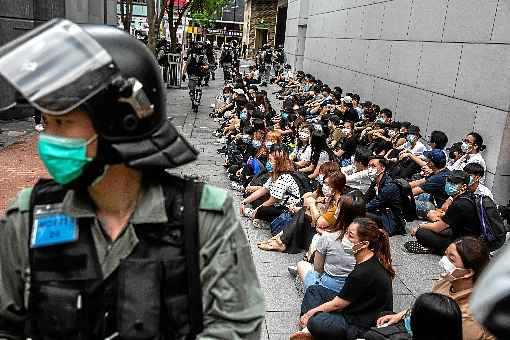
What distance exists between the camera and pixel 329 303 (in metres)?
3.93

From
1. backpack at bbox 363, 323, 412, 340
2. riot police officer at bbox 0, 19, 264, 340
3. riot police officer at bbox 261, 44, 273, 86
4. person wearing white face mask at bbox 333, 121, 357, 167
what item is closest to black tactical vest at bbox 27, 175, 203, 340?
riot police officer at bbox 0, 19, 264, 340

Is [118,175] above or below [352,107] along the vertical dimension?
above

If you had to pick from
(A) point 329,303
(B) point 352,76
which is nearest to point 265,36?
(B) point 352,76

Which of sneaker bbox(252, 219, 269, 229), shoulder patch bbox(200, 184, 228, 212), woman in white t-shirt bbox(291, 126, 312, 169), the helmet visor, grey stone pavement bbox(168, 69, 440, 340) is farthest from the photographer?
woman in white t-shirt bbox(291, 126, 312, 169)

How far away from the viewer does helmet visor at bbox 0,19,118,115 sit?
1284 millimetres

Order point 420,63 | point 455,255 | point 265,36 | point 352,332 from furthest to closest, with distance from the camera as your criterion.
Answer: point 265,36 < point 420,63 < point 352,332 < point 455,255

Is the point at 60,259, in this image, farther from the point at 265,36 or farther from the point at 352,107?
the point at 265,36

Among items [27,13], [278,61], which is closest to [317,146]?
[27,13]

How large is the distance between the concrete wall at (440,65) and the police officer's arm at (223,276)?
7059mm

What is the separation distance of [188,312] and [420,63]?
33.9 ft

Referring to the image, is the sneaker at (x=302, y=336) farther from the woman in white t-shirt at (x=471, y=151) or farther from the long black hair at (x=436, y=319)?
the woman in white t-shirt at (x=471, y=151)

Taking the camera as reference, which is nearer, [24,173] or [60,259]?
[60,259]

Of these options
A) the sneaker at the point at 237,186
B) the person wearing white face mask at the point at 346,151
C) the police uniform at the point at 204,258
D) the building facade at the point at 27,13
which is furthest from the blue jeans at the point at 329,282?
the building facade at the point at 27,13

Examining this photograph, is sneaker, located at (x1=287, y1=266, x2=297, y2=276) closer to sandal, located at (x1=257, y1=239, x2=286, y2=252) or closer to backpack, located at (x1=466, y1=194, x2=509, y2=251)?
sandal, located at (x1=257, y1=239, x2=286, y2=252)
